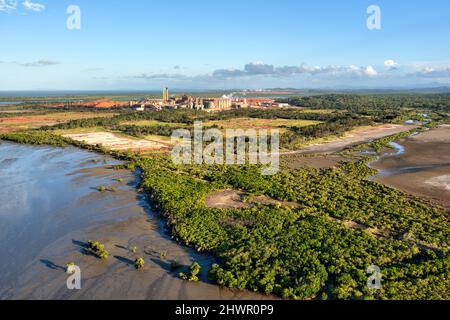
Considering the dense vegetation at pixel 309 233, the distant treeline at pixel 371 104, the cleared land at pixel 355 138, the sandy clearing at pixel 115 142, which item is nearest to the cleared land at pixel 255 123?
the cleared land at pixel 355 138

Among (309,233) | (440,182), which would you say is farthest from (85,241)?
(440,182)

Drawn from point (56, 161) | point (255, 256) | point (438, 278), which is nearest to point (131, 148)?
point (56, 161)

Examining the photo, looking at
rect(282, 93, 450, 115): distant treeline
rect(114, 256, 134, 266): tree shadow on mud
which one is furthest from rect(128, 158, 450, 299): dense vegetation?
rect(282, 93, 450, 115): distant treeline

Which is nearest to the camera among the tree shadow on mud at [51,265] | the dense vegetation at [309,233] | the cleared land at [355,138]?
the dense vegetation at [309,233]

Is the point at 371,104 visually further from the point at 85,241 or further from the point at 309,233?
the point at 85,241

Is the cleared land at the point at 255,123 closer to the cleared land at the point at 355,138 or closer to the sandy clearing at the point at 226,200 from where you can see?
the cleared land at the point at 355,138

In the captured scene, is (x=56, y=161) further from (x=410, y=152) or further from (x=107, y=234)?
(x=410, y=152)
